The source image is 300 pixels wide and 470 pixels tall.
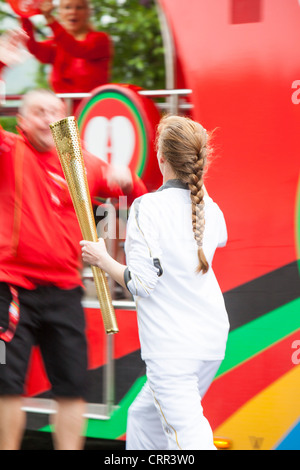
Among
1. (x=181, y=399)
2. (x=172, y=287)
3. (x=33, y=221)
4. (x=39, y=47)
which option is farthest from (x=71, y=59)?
(x=181, y=399)

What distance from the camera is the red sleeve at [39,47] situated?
334cm

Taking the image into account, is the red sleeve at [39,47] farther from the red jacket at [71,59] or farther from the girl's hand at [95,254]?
the girl's hand at [95,254]

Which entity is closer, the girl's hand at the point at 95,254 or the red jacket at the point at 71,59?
the girl's hand at the point at 95,254

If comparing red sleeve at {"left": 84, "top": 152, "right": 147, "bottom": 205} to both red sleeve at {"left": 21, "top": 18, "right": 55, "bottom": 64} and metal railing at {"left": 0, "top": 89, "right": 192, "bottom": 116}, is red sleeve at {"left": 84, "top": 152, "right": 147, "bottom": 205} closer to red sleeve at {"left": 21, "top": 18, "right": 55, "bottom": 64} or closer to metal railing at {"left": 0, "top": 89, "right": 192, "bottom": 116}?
metal railing at {"left": 0, "top": 89, "right": 192, "bottom": 116}

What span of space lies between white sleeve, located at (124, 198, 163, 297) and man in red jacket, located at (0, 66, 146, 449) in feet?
2.22

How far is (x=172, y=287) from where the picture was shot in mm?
2369

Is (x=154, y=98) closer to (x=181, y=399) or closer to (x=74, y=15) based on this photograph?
(x=74, y=15)

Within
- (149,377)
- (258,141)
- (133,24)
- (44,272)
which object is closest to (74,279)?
(44,272)

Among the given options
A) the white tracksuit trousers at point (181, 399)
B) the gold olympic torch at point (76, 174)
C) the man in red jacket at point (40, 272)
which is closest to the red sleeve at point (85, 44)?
the man in red jacket at point (40, 272)

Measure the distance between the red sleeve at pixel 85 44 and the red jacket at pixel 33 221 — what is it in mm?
548

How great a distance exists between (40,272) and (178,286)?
778mm

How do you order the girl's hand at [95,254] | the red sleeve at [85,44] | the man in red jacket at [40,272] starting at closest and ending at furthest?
the girl's hand at [95,254], the man in red jacket at [40,272], the red sleeve at [85,44]

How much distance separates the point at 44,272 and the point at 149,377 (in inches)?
29.8

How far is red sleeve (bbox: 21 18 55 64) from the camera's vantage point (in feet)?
10.9
